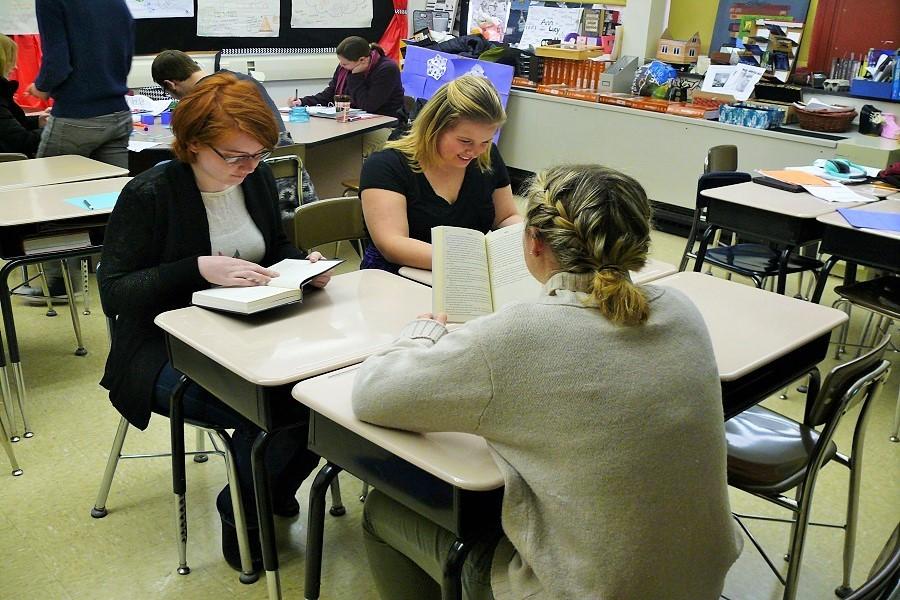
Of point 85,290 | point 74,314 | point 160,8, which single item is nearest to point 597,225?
point 74,314

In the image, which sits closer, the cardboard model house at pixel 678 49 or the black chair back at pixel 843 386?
the black chair back at pixel 843 386

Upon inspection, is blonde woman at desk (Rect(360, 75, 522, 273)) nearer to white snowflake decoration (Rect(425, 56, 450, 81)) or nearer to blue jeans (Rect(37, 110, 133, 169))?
blue jeans (Rect(37, 110, 133, 169))

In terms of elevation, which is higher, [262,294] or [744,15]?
[744,15]

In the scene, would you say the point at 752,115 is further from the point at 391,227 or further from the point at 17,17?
the point at 17,17

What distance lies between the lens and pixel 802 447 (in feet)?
6.68

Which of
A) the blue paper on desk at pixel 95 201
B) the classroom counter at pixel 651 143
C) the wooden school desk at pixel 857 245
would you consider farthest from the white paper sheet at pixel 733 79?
the blue paper on desk at pixel 95 201

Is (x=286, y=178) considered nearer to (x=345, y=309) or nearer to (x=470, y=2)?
(x=345, y=309)

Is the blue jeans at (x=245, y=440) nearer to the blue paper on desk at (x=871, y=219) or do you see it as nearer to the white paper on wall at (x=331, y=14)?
the blue paper on desk at (x=871, y=219)

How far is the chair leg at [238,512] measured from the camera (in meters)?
1.95

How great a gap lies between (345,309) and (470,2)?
21.0 feet

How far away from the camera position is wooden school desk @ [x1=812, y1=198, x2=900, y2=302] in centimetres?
309

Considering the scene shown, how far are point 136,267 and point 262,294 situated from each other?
15.5 inches

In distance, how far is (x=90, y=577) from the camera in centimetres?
219

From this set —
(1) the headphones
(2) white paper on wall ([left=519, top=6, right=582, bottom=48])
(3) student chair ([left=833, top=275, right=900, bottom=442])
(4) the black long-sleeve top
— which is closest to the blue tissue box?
(1) the headphones
